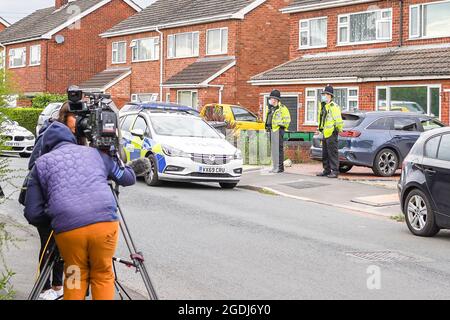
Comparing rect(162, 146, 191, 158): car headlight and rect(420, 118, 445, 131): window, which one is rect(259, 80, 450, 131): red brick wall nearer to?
rect(420, 118, 445, 131): window

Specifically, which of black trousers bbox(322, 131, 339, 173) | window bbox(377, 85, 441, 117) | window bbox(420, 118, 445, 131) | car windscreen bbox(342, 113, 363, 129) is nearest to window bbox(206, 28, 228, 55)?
window bbox(377, 85, 441, 117)

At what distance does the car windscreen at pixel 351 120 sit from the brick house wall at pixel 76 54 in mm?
34300

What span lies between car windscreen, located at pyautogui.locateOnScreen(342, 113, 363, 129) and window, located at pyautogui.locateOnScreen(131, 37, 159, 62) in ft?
81.4

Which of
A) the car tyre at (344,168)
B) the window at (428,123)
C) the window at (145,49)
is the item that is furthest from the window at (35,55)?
the window at (428,123)

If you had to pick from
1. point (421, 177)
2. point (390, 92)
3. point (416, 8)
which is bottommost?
point (421, 177)

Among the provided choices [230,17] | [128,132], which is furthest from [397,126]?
[230,17]

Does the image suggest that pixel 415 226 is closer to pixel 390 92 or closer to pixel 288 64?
pixel 390 92

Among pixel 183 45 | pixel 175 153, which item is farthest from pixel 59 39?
pixel 175 153

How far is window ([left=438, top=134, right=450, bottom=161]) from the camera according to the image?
1178 cm

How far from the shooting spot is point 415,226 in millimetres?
Answer: 12211

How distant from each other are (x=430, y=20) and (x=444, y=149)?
1885 centimetres

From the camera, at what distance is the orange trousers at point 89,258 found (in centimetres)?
543

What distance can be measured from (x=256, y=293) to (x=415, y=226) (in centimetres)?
477

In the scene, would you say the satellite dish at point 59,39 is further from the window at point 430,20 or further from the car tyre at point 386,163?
the car tyre at point 386,163
